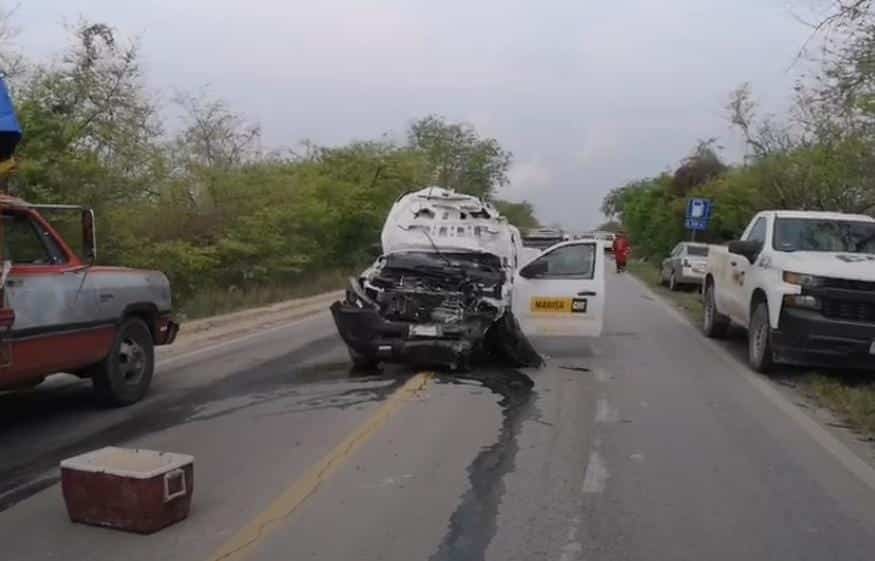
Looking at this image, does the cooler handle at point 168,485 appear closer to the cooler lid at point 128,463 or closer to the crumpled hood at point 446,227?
the cooler lid at point 128,463

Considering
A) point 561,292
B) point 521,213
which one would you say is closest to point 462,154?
point 521,213

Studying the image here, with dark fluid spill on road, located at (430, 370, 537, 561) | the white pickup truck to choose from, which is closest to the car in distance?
the white pickup truck

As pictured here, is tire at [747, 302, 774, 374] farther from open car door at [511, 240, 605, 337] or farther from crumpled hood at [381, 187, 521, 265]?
crumpled hood at [381, 187, 521, 265]

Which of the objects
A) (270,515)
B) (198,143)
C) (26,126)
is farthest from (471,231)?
(198,143)

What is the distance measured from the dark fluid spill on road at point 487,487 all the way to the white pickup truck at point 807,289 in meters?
3.32

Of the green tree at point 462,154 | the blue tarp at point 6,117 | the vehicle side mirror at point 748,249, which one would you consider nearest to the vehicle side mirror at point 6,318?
the blue tarp at point 6,117

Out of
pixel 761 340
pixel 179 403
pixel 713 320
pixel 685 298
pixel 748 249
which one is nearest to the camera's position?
pixel 179 403

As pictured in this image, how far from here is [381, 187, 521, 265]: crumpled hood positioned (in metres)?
12.5

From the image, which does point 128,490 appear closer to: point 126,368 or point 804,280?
point 126,368

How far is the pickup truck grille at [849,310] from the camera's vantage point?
10.9 m

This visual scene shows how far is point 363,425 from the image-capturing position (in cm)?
823

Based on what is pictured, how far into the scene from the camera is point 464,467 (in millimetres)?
6852

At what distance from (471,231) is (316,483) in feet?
21.9

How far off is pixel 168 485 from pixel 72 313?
3.55 meters
